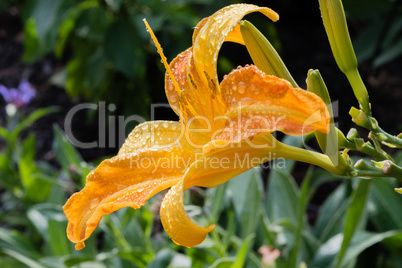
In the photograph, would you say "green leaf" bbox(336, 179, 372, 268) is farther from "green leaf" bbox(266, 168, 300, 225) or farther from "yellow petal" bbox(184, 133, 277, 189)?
"yellow petal" bbox(184, 133, 277, 189)

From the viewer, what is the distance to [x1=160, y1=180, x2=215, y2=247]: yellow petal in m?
0.63

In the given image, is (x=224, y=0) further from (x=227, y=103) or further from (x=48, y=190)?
(x=227, y=103)

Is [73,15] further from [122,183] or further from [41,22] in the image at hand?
[122,183]

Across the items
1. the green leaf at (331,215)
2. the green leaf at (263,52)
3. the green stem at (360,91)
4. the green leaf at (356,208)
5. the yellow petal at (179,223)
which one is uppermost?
the green leaf at (263,52)

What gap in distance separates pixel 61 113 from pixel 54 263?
6.88 feet

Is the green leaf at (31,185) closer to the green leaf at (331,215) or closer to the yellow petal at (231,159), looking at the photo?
the green leaf at (331,215)

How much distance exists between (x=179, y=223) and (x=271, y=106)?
0.22m

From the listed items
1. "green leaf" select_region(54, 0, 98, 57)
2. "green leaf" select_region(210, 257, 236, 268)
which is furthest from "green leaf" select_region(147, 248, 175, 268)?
"green leaf" select_region(54, 0, 98, 57)

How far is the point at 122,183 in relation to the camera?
74cm

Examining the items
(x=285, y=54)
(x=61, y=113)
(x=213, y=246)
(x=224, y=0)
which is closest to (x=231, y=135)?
(x=213, y=246)

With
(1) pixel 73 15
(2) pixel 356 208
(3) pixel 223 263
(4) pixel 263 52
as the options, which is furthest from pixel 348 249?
(1) pixel 73 15

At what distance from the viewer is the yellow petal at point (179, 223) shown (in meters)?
0.63

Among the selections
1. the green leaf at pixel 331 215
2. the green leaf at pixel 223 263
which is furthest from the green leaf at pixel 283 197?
the green leaf at pixel 223 263

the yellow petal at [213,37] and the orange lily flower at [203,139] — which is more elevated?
the yellow petal at [213,37]
